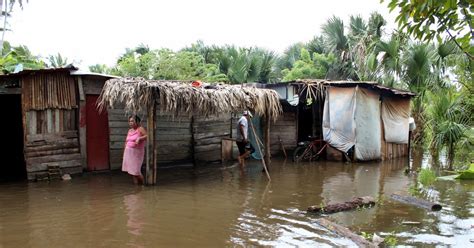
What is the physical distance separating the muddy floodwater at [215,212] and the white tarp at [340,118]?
9.18 feet

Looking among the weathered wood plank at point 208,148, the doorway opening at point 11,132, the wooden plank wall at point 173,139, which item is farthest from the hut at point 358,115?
the doorway opening at point 11,132

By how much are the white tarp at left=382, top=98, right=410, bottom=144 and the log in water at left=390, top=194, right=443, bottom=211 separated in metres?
6.48

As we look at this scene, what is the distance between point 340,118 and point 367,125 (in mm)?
912

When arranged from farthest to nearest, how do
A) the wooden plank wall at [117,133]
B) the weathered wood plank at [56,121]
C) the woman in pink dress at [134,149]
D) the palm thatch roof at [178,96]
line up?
1. the wooden plank wall at [117,133]
2. the weathered wood plank at [56,121]
3. the woman in pink dress at [134,149]
4. the palm thatch roof at [178,96]

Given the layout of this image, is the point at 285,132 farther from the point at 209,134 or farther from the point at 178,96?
the point at 178,96

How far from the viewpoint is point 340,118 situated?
1331 centimetres

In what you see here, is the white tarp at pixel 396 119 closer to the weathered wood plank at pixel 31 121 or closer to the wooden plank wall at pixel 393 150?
the wooden plank wall at pixel 393 150

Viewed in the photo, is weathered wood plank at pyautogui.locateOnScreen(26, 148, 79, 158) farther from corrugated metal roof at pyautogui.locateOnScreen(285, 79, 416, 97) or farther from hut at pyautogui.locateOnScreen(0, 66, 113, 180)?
corrugated metal roof at pyautogui.locateOnScreen(285, 79, 416, 97)

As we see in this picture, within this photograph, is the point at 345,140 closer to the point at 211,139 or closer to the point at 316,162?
the point at 316,162

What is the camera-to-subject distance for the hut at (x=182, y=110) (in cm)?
859

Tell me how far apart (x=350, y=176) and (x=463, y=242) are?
545cm

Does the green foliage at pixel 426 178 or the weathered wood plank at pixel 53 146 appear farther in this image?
the green foliage at pixel 426 178

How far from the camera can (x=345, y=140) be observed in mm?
13359

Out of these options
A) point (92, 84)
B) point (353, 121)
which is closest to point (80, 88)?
point (92, 84)
